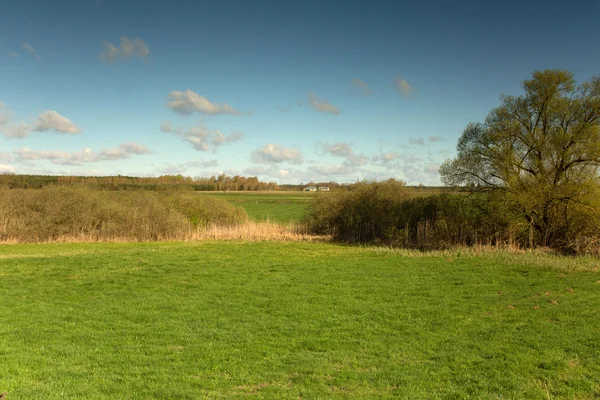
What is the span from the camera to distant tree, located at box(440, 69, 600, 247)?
22062 millimetres

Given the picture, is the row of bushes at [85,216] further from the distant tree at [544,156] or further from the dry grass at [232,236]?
the distant tree at [544,156]

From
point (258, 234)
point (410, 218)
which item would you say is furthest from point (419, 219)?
point (258, 234)

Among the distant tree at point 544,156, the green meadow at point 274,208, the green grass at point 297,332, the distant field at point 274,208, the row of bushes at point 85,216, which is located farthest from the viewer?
the distant field at point 274,208

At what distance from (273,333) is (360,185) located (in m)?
25.0

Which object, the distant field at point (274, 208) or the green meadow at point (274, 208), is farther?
the distant field at point (274, 208)

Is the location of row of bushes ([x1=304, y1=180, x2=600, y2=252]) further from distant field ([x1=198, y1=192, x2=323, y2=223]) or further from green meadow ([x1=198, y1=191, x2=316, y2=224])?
distant field ([x1=198, y1=192, x2=323, y2=223])

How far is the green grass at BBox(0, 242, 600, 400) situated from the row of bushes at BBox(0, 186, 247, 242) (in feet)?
39.5

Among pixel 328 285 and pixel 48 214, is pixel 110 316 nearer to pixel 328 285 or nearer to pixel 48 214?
pixel 328 285

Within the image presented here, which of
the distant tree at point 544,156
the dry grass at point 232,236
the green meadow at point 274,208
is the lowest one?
the dry grass at point 232,236

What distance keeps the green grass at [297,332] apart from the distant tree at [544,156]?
6796 mm

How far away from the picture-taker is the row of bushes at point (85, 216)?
27.8 m

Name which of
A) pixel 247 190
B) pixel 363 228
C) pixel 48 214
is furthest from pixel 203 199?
pixel 247 190

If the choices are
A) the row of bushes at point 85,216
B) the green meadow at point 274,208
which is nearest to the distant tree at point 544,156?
the green meadow at point 274,208

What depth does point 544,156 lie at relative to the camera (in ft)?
76.5
